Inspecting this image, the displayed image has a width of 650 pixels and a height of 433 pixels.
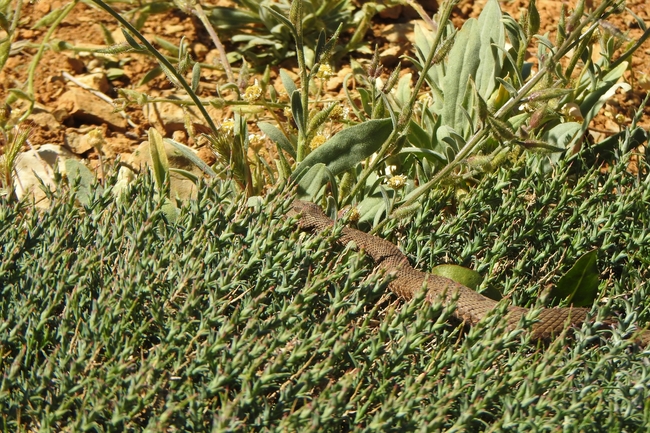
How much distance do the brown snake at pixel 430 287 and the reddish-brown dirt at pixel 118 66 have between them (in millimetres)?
1244

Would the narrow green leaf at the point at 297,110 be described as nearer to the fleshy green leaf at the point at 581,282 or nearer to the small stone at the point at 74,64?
the fleshy green leaf at the point at 581,282

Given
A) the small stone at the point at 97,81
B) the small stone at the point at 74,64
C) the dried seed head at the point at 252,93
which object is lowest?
the small stone at the point at 97,81

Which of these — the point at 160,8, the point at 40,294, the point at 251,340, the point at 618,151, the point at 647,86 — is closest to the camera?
the point at 251,340

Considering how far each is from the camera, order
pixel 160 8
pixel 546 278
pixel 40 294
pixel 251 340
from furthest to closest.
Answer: pixel 160 8
pixel 546 278
pixel 40 294
pixel 251 340

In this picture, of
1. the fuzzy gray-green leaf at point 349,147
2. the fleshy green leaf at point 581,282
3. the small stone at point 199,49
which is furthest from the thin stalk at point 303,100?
the small stone at point 199,49

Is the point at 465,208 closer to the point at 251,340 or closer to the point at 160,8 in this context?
the point at 251,340

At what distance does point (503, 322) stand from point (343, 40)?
10.7 feet

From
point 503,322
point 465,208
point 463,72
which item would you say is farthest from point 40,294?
point 463,72

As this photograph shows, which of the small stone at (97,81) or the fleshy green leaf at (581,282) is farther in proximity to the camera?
the small stone at (97,81)

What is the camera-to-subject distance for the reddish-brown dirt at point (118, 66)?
4250mm

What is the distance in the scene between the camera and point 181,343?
6.86ft

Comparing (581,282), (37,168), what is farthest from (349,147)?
(37,168)

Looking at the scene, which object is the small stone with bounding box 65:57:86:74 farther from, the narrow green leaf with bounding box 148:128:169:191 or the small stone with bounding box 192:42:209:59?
the narrow green leaf with bounding box 148:128:169:191

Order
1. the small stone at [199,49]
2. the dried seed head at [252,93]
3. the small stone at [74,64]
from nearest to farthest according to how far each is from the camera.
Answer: the dried seed head at [252,93] → the small stone at [74,64] → the small stone at [199,49]
